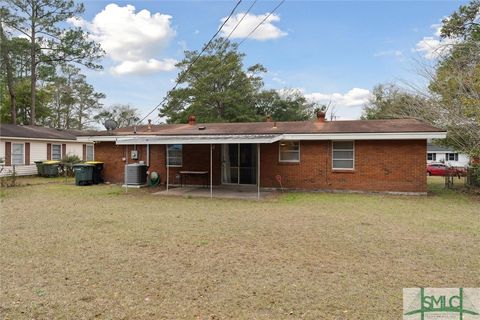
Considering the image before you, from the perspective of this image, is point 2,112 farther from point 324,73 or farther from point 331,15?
point 331,15

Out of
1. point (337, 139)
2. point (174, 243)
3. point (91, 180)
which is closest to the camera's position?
point (174, 243)

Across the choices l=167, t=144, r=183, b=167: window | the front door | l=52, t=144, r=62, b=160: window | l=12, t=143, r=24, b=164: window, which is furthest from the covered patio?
l=52, t=144, r=62, b=160: window

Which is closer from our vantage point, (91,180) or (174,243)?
(174,243)

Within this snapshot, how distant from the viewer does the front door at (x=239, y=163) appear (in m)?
16.1

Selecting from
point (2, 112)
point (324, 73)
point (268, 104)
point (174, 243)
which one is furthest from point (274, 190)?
point (2, 112)

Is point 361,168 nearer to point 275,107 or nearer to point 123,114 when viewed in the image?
point 275,107

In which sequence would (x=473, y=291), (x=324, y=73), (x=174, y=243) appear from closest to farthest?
(x=473, y=291) < (x=174, y=243) < (x=324, y=73)

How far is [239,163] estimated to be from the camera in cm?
1634

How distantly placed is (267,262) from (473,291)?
8.97ft

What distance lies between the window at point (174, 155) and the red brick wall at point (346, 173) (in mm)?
323

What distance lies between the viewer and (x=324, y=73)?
2444cm

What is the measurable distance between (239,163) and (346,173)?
16.6 feet

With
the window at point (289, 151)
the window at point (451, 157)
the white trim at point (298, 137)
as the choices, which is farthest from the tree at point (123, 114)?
the window at point (451, 157)

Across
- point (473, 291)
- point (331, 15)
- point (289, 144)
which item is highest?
point (331, 15)
